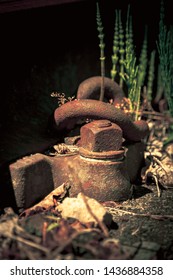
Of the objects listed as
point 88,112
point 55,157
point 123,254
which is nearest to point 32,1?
A: point 88,112

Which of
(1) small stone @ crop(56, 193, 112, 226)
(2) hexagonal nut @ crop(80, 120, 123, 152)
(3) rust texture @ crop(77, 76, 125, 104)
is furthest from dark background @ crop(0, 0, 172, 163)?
(1) small stone @ crop(56, 193, 112, 226)

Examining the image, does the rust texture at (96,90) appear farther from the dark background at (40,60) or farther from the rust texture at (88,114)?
the rust texture at (88,114)

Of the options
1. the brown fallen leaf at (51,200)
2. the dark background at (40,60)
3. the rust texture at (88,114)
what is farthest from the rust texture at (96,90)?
the brown fallen leaf at (51,200)

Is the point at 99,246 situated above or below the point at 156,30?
below

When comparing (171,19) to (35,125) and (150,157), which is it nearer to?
(150,157)

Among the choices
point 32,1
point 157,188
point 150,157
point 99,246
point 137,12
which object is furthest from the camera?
point 137,12

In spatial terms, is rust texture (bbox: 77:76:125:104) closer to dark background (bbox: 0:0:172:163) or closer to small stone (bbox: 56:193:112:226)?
dark background (bbox: 0:0:172:163)
